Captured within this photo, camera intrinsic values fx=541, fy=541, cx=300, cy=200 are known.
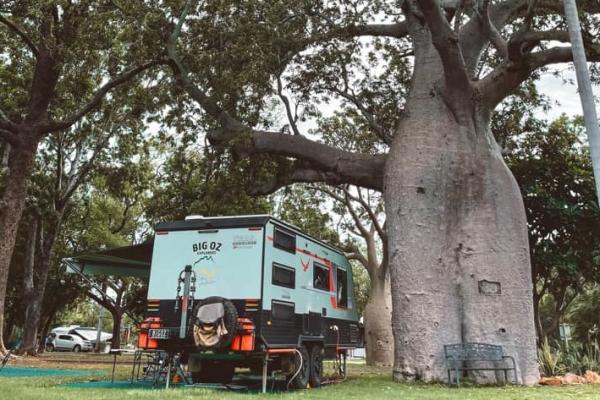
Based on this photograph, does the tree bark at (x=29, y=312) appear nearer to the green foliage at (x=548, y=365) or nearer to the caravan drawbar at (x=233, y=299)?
the caravan drawbar at (x=233, y=299)

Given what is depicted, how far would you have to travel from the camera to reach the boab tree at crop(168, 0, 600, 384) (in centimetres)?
1068

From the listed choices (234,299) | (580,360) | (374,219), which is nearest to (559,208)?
(580,360)

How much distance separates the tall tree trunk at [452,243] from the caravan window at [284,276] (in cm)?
248

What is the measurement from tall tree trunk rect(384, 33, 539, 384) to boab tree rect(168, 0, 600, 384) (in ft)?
0.07

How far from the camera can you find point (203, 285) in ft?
30.9

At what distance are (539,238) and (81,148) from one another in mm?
18054

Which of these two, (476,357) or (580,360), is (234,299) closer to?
(476,357)

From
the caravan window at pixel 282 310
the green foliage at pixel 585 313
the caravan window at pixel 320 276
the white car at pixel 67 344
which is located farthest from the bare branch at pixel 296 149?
the white car at pixel 67 344

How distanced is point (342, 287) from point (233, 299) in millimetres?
4356

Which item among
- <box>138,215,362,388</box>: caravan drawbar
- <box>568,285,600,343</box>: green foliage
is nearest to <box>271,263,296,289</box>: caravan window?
<box>138,215,362,388</box>: caravan drawbar

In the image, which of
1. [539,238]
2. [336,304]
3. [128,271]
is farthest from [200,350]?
[539,238]

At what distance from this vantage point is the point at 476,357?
400 inches

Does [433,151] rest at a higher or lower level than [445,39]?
lower

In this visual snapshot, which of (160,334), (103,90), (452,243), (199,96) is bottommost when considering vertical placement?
(160,334)
